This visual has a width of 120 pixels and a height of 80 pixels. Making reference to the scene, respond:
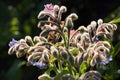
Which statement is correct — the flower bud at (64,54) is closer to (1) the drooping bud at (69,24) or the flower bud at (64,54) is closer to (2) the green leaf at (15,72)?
(1) the drooping bud at (69,24)

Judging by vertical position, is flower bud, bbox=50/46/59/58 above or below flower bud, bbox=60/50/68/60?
above

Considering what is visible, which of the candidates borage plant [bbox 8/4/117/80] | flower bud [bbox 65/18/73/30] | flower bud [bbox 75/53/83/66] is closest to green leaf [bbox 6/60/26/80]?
borage plant [bbox 8/4/117/80]

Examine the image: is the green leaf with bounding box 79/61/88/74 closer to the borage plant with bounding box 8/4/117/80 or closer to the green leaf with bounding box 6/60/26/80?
the borage plant with bounding box 8/4/117/80

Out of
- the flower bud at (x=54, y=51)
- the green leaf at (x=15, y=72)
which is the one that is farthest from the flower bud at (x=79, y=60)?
the green leaf at (x=15, y=72)

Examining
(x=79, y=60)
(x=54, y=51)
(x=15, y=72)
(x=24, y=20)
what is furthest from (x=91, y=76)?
(x=24, y=20)

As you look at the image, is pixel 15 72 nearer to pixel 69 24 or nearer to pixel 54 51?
pixel 69 24
